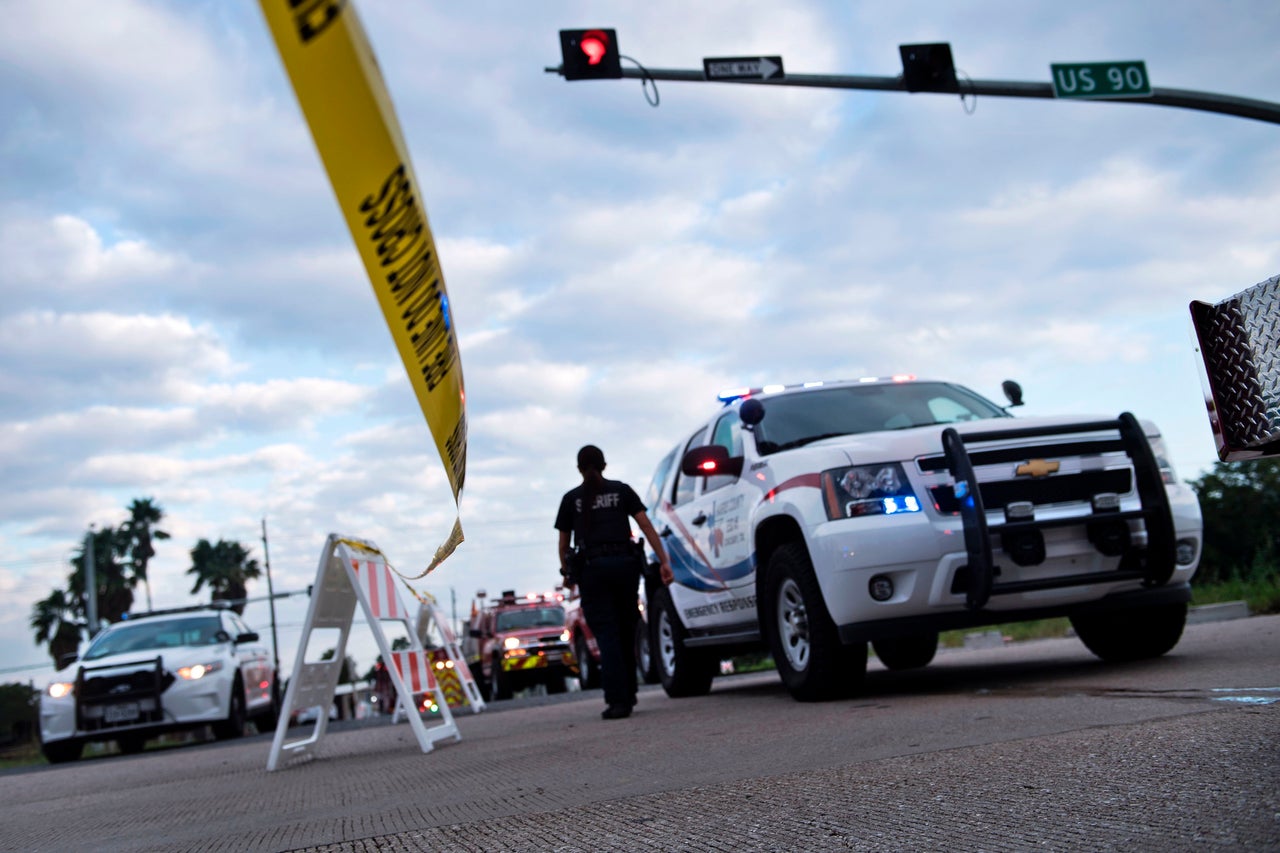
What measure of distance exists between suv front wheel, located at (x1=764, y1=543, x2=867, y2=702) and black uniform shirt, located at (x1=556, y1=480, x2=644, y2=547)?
132cm

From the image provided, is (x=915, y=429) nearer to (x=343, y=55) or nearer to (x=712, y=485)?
(x=712, y=485)

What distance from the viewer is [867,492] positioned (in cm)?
708

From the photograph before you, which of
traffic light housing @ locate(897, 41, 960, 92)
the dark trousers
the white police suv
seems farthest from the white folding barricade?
traffic light housing @ locate(897, 41, 960, 92)

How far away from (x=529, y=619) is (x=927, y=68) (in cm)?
1347

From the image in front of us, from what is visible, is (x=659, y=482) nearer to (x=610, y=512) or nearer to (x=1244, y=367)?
(x=610, y=512)

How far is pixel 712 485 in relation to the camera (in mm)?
9250

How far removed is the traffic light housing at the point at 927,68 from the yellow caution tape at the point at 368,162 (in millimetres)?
11258

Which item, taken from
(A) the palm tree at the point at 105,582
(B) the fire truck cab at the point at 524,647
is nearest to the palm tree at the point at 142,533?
(A) the palm tree at the point at 105,582

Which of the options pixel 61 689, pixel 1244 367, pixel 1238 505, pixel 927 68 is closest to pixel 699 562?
pixel 1244 367

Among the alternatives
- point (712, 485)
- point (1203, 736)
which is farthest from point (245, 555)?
point (1203, 736)

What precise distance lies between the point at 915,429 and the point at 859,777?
12.3ft

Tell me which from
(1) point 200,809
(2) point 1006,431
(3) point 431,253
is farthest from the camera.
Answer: (2) point 1006,431

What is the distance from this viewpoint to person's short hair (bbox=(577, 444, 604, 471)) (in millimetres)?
8930

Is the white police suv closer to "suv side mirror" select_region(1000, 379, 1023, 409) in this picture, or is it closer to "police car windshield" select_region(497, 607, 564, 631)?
"suv side mirror" select_region(1000, 379, 1023, 409)
